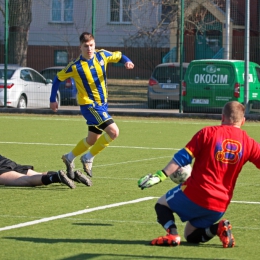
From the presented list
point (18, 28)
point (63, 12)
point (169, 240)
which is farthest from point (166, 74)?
point (169, 240)

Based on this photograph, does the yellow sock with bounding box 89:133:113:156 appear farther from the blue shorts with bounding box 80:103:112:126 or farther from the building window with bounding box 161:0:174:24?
the building window with bounding box 161:0:174:24

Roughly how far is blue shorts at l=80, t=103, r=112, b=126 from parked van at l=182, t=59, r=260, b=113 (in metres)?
13.3

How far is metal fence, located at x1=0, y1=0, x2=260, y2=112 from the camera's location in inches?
1093

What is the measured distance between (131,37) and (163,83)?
28.9 feet

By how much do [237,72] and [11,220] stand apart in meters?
17.1

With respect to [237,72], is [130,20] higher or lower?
higher

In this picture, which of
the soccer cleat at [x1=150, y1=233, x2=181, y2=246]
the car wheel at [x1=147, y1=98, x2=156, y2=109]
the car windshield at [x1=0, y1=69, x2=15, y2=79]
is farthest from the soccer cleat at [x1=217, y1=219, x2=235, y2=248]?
the car wheel at [x1=147, y1=98, x2=156, y2=109]

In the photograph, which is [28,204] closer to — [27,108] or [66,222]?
[66,222]

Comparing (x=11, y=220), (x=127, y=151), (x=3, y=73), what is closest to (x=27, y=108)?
(x=3, y=73)

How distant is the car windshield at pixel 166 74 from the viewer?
28.7 metres

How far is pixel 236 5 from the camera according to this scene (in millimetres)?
34594

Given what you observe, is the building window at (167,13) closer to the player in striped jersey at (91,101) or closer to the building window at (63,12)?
the building window at (63,12)

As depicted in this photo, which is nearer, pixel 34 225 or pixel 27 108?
pixel 34 225

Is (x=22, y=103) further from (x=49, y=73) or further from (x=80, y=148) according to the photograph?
(x=80, y=148)
